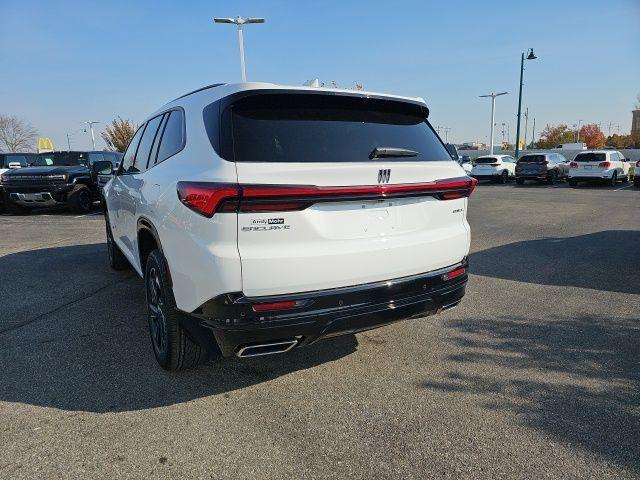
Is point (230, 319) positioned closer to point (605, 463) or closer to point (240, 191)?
point (240, 191)

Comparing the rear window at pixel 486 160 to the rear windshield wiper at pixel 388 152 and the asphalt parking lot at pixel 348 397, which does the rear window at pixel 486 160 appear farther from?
the rear windshield wiper at pixel 388 152

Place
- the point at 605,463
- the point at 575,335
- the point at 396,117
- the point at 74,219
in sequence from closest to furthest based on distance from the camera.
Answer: the point at 605,463 → the point at 396,117 → the point at 575,335 → the point at 74,219

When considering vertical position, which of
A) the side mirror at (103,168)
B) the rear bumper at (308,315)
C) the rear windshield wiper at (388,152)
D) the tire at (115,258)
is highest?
the rear windshield wiper at (388,152)

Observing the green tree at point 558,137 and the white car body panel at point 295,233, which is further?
the green tree at point 558,137

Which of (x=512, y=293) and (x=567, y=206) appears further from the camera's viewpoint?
(x=567, y=206)

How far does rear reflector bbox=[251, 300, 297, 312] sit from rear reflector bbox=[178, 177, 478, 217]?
0.49 meters

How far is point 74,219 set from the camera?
459 inches

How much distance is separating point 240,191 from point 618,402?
2.56 metres

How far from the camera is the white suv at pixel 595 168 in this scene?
20.5 m

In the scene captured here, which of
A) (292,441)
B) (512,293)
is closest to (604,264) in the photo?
(512,293)

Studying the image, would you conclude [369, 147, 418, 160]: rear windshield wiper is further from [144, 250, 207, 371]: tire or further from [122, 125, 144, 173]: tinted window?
[122, 125, 144, 173]: tinted window

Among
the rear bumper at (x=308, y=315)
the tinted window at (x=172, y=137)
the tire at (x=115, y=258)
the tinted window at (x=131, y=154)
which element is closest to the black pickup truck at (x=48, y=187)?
the tire at (x=115, y=258)

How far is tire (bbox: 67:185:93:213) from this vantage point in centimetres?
1234

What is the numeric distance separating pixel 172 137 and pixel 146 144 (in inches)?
36.2
